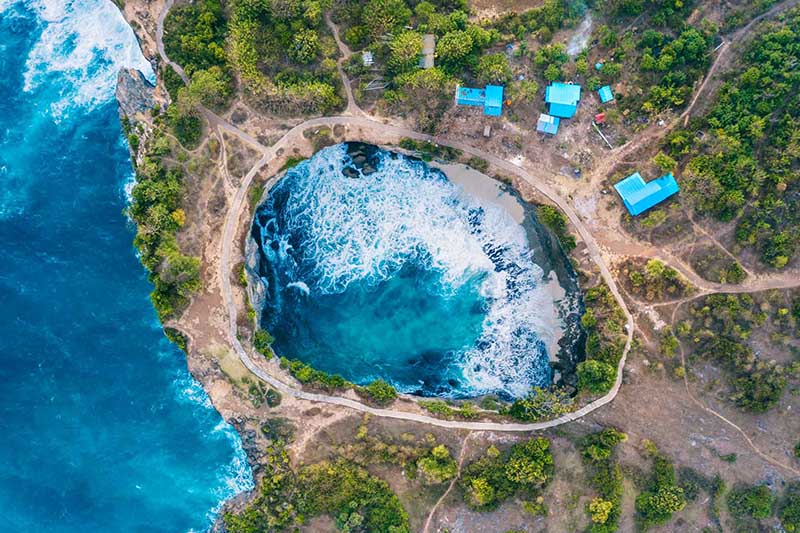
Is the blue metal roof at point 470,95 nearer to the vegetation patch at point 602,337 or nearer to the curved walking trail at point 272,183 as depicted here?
the curved walking trail at point 272,183

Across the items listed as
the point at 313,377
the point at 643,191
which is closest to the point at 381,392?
the point at 313,377

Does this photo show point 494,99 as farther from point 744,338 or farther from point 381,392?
point 744,338

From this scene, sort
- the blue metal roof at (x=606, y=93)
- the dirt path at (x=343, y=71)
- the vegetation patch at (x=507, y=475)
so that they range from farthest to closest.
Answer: the dirt path at (x=343, y=71), the blue metal roof at (x=606, y=93), the vegetation patch at (x=507, y=475)

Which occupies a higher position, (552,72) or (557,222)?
(552,72)

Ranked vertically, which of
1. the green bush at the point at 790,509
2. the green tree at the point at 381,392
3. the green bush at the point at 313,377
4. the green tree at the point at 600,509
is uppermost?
the green bush at the point at 313,377

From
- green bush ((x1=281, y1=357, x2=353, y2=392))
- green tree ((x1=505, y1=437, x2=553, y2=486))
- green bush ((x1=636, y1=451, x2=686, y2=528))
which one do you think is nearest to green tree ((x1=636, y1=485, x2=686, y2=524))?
green bush ((x1=636, y1=451, x2=686, y2=528))

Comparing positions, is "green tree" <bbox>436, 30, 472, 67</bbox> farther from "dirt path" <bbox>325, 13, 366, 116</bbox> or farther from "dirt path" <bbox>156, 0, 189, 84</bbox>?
"dirt path" <bbox>156, 0, 189, 84</bbox>

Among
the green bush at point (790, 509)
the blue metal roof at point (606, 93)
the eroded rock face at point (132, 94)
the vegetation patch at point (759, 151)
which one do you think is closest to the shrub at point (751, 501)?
the green bush at point (790, 509)
